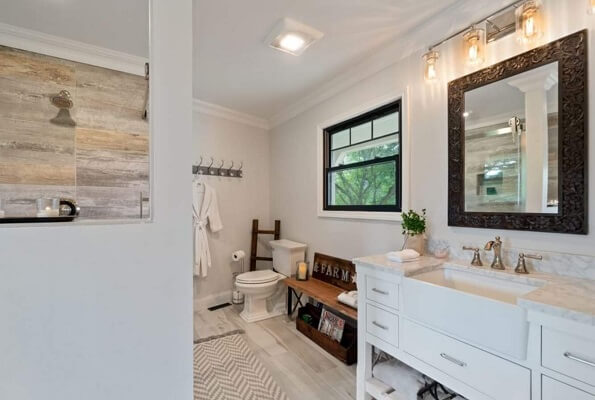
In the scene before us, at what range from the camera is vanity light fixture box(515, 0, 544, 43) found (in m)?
1.42

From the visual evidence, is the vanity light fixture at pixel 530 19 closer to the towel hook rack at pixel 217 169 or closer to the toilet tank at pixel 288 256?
the toilet tank at pixel 288 256

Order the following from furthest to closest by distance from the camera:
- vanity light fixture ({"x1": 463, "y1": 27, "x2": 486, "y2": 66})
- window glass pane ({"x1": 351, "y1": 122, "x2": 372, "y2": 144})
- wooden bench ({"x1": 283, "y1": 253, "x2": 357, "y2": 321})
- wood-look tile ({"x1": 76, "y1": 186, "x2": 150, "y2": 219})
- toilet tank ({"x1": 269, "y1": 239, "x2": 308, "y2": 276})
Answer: toilet tank ({"x1": 269, "y1": 239, "x2": 308, "y2": 276})
window glass pane ({"x1": 351, "y1": 122, "x2": 372, "y2": 144})
wooden bench ({"x1": 283, "y1": 253, "x2": 357, "y2": 321})
vanity light fixture ({"x1": 463, "y1": 27, "x2": 486, "y2": 66})
wood-look tile ({"x1": 76, "y1": 186, "x2": 150, "y2": 219})

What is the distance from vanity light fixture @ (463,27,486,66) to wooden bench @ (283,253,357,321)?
6.01 feet

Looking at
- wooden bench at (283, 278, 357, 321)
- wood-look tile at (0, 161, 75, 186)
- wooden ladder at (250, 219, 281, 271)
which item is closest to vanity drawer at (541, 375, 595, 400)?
wooden bench at (283, 278, 357, 321)

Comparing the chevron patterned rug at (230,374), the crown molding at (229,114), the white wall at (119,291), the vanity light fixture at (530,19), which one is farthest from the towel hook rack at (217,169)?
the vanity light fixture at (530,19)

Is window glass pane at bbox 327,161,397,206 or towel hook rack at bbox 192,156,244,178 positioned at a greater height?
towel hook rack at bbox 192,156,244,178

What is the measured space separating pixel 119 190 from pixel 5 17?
91 cm

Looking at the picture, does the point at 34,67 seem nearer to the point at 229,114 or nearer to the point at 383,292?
the point at 383,292

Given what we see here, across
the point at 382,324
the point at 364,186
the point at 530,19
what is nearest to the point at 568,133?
the point at 530,19

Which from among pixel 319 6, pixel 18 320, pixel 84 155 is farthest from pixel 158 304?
pixel 319 6

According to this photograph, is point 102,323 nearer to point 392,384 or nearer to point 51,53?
point 51,53

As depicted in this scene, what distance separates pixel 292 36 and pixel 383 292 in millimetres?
1900

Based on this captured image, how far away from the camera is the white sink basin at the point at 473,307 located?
1110 mm

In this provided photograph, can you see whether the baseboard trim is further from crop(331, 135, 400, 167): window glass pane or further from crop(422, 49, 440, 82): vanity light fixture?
crop(422, 49, 440, 82): vanity light fixture
